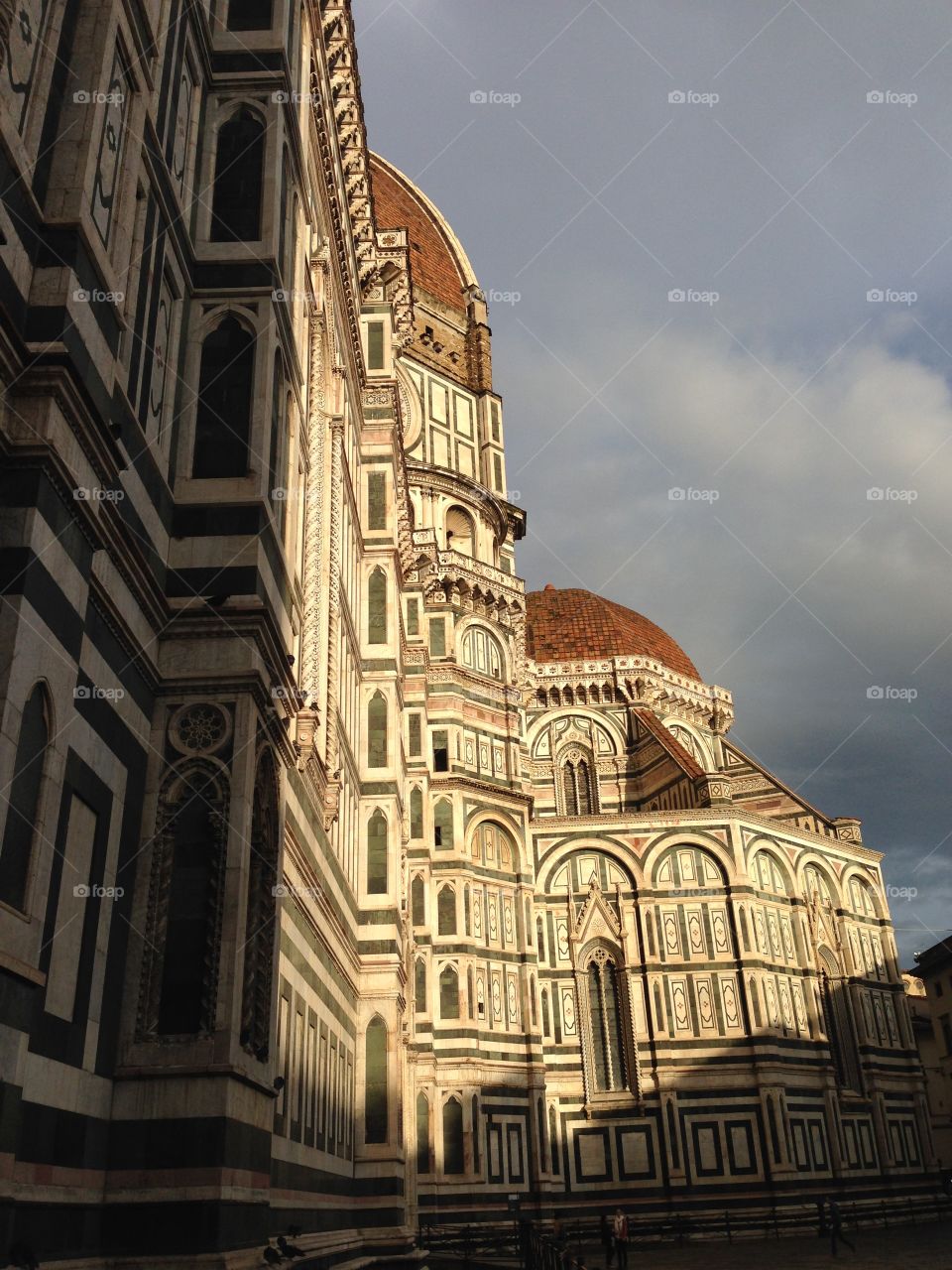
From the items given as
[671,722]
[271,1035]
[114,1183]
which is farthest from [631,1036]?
[114,1183]

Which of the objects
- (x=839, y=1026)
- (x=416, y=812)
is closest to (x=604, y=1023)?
(x=839, y=1026)

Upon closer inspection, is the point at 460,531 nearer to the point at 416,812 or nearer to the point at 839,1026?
the point at 416,812

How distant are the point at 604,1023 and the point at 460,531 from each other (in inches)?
746

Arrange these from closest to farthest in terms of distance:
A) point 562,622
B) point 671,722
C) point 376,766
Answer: point 376,766 < point 671,722 < point 562,622

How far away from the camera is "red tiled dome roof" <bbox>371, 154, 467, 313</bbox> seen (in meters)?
51.3

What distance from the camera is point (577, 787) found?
48.0m

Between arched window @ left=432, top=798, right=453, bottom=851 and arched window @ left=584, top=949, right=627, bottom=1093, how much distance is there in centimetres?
702

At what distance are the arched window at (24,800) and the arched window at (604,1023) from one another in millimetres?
33765

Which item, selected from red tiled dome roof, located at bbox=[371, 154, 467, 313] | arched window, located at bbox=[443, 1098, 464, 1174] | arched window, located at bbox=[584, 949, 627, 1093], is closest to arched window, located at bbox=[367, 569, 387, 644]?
arched window, located at bbox=[443, 1098, 464, 1174]

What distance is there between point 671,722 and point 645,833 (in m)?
9.72

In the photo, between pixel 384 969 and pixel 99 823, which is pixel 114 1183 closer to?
pixel 99 823

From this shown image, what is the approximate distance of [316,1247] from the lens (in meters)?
15.5

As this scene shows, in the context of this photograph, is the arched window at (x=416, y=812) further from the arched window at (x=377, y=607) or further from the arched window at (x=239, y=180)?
the arched window at (x=239, y=180)

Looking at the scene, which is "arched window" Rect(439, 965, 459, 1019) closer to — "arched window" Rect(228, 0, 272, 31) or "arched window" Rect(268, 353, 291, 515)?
"arched window" Rect(268, 353, 291, 515)
